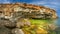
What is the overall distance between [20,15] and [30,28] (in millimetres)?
410

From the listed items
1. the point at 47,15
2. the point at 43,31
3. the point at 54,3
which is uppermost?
the point at 54,3

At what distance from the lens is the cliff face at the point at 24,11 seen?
407cm

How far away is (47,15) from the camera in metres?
4.11

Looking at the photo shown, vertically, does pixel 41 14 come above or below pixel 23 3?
below

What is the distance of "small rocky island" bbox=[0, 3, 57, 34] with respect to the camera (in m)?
4.07

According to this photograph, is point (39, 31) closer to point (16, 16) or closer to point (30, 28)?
point (30, 28)

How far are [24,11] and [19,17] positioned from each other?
0.64ft

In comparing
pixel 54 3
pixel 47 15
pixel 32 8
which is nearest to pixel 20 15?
pixel 32 8

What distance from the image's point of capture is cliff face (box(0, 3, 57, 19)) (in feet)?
13.4

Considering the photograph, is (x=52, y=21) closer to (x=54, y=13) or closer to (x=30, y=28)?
(x=54, y=13)

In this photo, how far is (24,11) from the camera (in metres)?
4.09

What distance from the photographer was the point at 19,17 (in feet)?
13.4

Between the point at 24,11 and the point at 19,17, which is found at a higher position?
the point at 24,11

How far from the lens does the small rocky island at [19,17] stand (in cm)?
407
